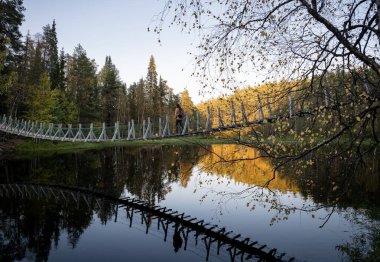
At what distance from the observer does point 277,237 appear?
9070mm

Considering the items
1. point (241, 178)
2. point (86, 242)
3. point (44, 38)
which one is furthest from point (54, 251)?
point (44, 38)

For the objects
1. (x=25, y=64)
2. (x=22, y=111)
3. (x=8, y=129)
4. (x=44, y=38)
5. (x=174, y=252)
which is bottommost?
(x=174, y=252)

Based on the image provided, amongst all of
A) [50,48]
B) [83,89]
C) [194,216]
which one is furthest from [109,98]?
[194,216]

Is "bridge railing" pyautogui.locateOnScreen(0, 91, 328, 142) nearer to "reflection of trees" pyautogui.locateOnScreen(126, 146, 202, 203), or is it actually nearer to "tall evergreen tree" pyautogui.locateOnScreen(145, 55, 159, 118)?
"reflection of trees" pyautogui.locateOnScreen(126, 146, 202, 203)

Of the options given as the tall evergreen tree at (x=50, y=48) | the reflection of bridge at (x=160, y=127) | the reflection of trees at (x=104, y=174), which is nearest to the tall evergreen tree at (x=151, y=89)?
the tall evergreen tree at (x=50, y=48)

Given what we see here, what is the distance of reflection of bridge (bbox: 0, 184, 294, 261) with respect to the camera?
7828 millimetres

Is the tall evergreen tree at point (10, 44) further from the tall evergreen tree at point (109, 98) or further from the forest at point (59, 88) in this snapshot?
the tall evergreen tree at point (109, 98)

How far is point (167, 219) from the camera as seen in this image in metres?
10.7

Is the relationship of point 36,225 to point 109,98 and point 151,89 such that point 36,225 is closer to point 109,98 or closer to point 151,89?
point 109,98

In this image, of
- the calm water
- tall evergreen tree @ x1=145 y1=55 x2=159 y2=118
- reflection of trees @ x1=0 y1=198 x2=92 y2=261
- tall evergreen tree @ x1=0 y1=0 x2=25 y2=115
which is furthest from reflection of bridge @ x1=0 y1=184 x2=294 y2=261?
tall evergreen tree @ x1=145 y1=55 x2=159 y2=118

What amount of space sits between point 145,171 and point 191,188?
5.05 m

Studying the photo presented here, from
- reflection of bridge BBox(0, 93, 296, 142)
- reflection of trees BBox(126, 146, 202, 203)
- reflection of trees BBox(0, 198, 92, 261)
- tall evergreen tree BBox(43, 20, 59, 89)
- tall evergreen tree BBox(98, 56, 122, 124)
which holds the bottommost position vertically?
reflection of trees BBox(0, 198, 92, 261)

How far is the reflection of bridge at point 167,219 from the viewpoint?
7828 millimetres

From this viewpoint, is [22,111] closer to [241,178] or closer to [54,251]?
[241,178]
